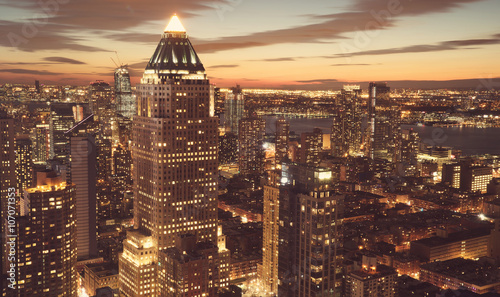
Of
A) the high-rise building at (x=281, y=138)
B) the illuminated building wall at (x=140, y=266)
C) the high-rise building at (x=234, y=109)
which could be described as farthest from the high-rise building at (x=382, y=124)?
the illuminated building wall at (x=140, y=266)

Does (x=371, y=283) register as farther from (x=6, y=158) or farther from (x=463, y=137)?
(x=463, y=137)

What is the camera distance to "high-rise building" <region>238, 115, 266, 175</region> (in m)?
65.2

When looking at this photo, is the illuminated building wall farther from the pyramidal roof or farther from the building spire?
the building spire

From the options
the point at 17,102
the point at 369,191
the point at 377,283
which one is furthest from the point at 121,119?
the point at 377,283

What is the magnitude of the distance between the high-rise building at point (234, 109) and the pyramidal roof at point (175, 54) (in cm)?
6107

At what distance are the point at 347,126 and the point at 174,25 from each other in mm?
57378

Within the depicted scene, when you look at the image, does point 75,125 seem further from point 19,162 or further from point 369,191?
point 369,191

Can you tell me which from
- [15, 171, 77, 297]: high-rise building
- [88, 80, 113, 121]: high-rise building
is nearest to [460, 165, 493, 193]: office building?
[15, 171, 77, 297]: high-rise building

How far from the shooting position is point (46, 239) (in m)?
24.6

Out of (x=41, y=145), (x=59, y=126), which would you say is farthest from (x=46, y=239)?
(x=59, y=126)

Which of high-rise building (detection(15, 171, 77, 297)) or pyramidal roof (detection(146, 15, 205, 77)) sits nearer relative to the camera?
high-rise building (detection(15, 171, 77, 297))

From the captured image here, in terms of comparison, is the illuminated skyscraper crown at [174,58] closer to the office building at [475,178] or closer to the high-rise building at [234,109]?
the office building at [475,178]

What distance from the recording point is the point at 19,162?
39.5 meters

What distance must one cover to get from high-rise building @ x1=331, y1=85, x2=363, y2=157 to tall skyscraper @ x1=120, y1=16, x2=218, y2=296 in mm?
51916
